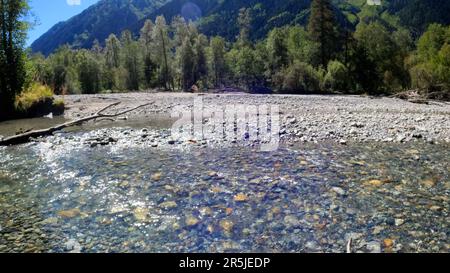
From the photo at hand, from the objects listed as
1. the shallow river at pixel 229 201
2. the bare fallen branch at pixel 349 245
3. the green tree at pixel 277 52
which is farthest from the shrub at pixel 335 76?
the bare fallen branch at pixel 349 245

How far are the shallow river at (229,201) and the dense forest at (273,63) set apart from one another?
19200 millimetres

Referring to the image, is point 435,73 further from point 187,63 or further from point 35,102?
point 187,63

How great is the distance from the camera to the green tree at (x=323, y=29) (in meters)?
56.2

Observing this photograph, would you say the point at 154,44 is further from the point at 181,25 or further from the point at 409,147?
the point at 409,147

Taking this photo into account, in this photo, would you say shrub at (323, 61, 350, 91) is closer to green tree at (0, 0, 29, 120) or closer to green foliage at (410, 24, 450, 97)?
green foliage at (410, 24, 450, 97)

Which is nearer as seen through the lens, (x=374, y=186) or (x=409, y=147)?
(x=374, y=186)

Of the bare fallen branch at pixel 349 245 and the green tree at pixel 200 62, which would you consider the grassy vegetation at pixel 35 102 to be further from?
the green tree at pixel 200 62

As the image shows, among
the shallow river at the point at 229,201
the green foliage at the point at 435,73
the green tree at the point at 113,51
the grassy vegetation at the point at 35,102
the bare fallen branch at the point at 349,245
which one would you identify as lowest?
the bare fallen branch at the point at 349,245

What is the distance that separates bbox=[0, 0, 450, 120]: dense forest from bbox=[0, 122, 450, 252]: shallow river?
19200 mm

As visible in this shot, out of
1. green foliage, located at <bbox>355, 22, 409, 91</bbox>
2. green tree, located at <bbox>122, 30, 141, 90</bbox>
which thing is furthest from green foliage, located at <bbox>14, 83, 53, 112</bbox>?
green foliage, located at <bbox>355, 22, 409, 91</bbox>

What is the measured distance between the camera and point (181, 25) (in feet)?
248

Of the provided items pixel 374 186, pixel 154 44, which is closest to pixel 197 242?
pixel 374 186
